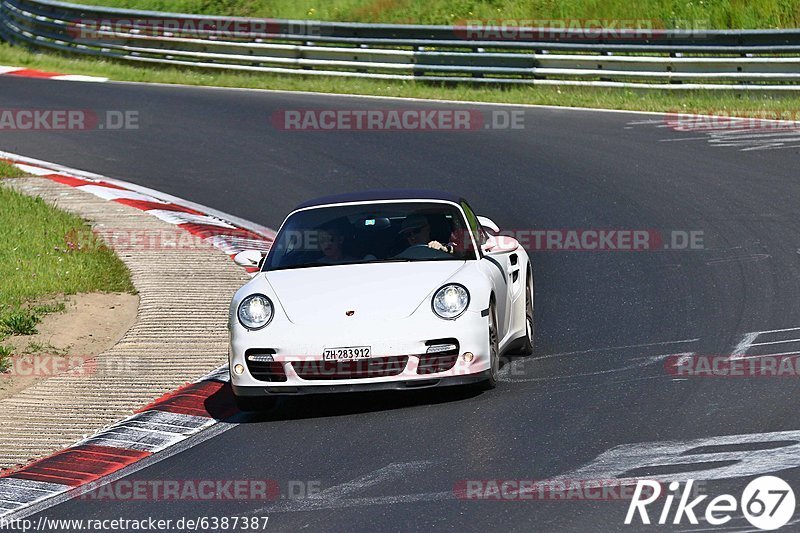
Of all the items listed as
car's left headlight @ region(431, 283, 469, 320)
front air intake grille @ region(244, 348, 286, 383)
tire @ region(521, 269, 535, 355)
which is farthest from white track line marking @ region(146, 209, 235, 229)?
car's left headlight @ region(431, 283, 469, 320)

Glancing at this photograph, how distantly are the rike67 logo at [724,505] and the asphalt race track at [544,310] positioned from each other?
3.0 inches

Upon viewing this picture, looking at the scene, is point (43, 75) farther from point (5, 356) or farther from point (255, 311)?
point (255, 311)

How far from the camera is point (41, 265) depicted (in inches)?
452

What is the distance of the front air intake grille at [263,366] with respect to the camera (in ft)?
25.5

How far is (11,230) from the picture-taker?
41.7ft

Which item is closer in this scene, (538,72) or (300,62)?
(538,72)

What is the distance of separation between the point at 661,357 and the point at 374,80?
48.5 feet

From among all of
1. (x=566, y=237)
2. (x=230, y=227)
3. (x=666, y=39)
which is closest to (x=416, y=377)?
(x=566, y=237)

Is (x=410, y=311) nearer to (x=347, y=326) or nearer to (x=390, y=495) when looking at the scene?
(x=347, y=326)

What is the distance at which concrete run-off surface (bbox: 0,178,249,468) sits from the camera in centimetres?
791

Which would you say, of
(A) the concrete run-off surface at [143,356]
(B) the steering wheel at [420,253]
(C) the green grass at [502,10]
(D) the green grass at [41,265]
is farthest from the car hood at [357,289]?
(C) the green grass at [502,10]

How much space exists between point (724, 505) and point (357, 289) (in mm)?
3076

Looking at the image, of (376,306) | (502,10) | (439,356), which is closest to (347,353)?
(376,306)

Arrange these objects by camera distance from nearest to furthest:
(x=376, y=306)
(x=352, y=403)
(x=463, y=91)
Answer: (x=376, y=306) < (x=352, y=403) < (x=463, y=91)
